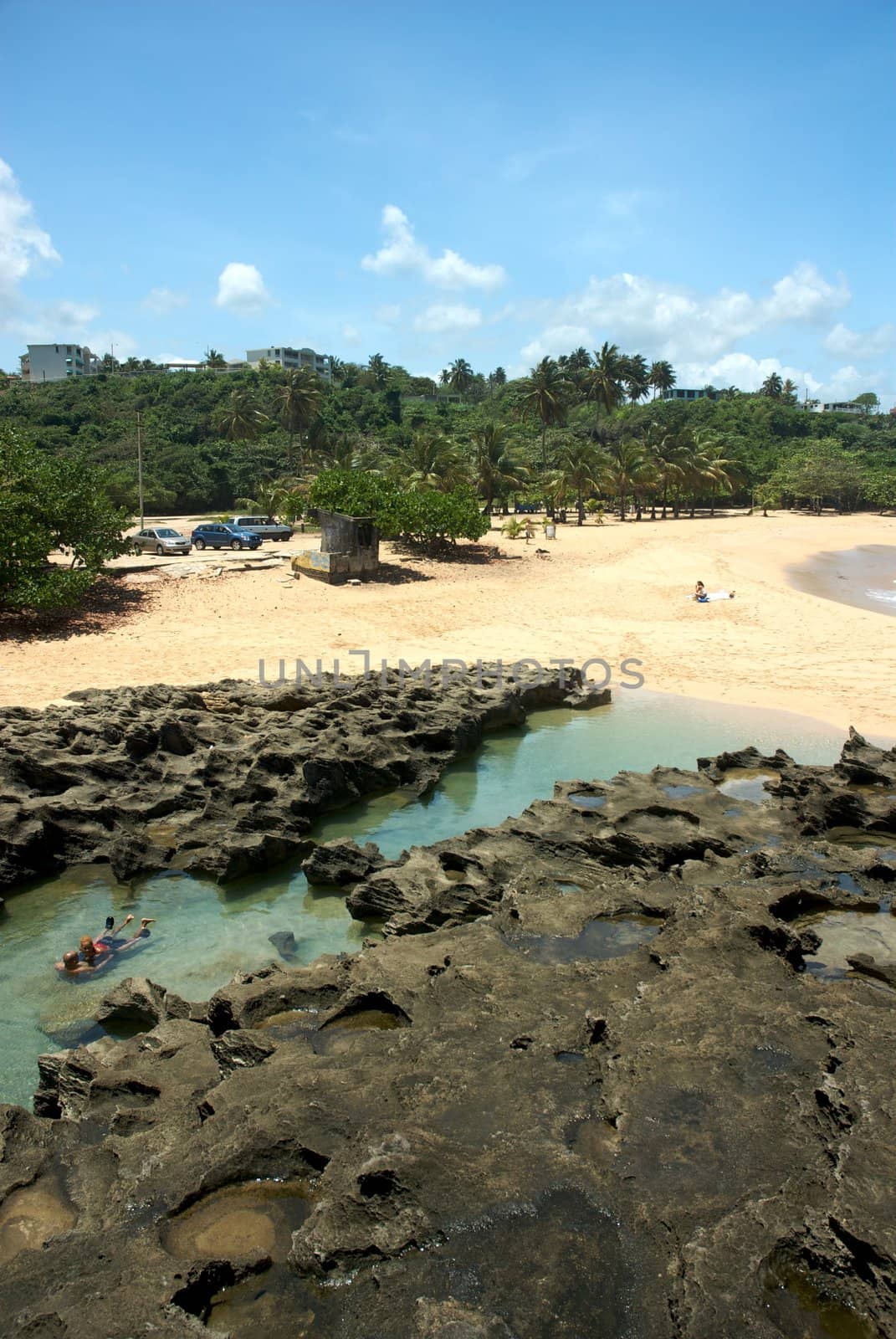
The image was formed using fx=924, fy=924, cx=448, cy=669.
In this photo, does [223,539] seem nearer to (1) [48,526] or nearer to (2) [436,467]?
(2) [436,467]

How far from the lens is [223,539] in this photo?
153 feet

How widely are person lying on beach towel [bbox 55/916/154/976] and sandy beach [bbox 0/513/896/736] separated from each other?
10012 mm

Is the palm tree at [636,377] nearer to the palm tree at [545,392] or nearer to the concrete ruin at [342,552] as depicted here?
the palm tree at [545,392]

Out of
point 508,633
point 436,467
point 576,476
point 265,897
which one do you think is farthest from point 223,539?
point 265,897

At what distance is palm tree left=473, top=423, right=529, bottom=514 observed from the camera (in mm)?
54562

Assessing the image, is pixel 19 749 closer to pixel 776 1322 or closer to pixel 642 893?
pixel 642 893

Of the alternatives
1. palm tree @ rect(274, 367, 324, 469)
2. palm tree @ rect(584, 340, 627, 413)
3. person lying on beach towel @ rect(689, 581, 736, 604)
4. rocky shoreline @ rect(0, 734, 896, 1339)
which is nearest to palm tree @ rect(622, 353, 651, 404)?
palm tree @ rect(584, 340, 627, 413)

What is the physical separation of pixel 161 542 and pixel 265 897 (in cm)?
3459

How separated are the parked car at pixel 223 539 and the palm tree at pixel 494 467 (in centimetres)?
1450

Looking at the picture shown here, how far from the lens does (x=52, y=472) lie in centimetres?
2859

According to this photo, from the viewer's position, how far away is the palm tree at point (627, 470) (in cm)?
7162

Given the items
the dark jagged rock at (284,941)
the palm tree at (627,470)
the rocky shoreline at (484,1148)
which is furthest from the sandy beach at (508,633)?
the palm tree at (627,470)

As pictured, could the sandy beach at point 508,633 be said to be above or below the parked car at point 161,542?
below

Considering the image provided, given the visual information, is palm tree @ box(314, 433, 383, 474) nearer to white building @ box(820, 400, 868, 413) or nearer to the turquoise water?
the turquoise water
